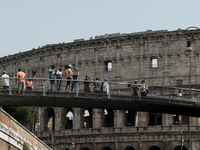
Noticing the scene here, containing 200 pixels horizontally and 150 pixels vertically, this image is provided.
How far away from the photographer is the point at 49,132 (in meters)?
96.7

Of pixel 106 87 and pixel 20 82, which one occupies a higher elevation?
pixel 106 87

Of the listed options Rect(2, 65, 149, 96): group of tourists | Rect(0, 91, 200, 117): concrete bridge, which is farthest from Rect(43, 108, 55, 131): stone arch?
Rect(2, 65, 149, 96): group of tourists

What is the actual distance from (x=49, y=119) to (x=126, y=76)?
15.4m

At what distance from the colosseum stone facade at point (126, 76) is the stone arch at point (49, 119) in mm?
142

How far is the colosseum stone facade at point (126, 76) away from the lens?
291ft

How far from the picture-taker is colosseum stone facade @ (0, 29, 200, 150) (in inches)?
3489

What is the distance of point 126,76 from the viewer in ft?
302

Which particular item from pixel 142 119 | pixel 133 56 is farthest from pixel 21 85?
pixel 133 56

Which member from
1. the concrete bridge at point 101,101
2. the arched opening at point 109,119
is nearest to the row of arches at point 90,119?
the arched opening at point 109,119

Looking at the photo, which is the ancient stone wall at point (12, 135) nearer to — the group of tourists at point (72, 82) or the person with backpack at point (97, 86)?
the group of tourists at point (72, 82)

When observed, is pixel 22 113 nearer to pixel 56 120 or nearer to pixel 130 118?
pixel 56 120

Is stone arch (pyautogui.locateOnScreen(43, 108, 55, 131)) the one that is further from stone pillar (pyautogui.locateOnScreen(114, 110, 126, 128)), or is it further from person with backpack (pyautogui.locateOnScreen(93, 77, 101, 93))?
person with backpack (pyautogui.locateOnScreen(93, 77, 101, 93))

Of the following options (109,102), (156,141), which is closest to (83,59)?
(156,141)

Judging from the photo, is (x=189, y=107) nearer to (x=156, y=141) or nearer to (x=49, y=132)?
(x=156, y=141)
